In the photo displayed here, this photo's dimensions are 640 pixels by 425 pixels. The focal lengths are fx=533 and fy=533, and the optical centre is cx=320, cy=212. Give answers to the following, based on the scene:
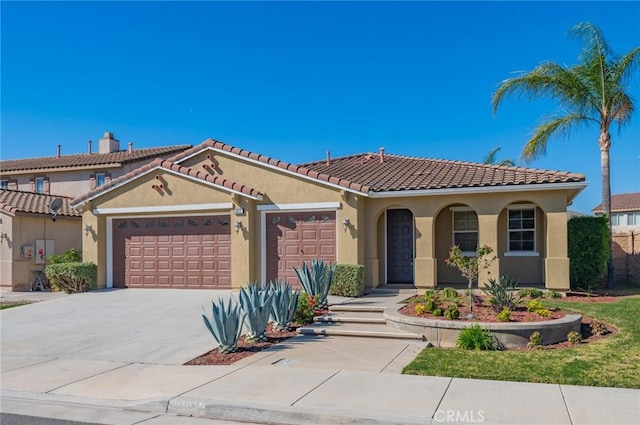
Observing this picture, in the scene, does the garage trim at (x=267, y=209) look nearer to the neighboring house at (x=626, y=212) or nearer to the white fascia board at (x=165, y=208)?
the white fascia board at (x=165, y=208)

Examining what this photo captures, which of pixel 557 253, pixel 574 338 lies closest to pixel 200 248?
pixel 557 253

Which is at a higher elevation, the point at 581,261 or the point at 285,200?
the point at 285,200

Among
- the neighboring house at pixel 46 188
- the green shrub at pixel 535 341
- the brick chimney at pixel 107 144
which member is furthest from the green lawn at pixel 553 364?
the brick chimney at pixel 107 144

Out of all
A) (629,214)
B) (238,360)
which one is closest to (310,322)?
(238,360)

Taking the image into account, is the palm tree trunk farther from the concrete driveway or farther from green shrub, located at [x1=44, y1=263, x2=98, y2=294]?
green shrub, located at [x1=44, y1=263, x2=98, y2=294]

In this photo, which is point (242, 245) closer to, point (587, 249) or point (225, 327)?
point (225, 327)

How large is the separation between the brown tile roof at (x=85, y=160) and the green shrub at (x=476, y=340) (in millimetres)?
25234

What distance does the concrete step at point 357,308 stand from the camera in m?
12.6

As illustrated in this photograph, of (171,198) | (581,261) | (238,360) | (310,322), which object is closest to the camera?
(238,360)

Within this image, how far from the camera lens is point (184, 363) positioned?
29.8ft

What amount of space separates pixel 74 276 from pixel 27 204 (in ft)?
22.4

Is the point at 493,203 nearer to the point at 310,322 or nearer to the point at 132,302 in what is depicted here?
the point at 310,322

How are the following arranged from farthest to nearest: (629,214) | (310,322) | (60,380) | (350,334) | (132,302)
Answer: (629,214)
(132,302)
(310,322)
(350,334)
(60,380)

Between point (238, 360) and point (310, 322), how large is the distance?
3.06 m
